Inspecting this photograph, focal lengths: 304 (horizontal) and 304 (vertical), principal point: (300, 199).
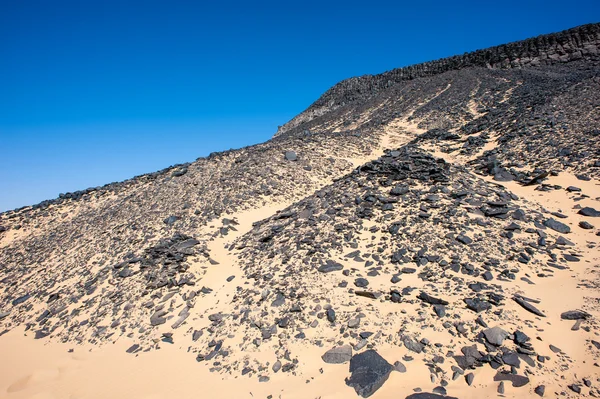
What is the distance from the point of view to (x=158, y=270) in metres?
9.75

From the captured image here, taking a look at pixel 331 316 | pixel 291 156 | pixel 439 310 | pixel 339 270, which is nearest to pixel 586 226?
pixel 439 310

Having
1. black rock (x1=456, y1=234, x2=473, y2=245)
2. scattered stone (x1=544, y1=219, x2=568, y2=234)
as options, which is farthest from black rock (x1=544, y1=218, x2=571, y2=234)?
black rock (x1=456, y1=234, x2=473, y2=245)

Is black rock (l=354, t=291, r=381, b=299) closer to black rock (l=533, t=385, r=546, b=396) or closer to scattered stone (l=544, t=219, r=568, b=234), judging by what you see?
black rock (l=533, t=385, r=546, b=396)

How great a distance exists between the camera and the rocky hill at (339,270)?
538 cm

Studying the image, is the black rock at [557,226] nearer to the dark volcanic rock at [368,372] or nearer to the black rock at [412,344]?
the black rock at [412,344]

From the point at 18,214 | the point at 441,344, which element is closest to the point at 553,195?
the point at 441,344

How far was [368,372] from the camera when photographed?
521 centimetres

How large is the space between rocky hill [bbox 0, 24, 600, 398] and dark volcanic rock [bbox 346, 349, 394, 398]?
0.03m

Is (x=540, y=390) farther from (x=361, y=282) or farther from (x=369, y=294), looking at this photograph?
(x=361, y=282)

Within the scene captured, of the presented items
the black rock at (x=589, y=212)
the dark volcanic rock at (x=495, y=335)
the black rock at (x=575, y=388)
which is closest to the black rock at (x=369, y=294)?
the dark volcanic rock at (x=495, y=335)

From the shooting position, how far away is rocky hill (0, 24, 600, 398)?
538 centimetres

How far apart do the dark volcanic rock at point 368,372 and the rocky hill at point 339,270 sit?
0.03m

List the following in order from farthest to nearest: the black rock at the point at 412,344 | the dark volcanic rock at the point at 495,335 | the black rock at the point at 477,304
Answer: the black rock at the point at 477,304, the black rock at the point at 412,344, the dark volcanic rock at the point at 495,335

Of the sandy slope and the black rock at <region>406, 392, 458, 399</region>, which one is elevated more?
the sandy slope
